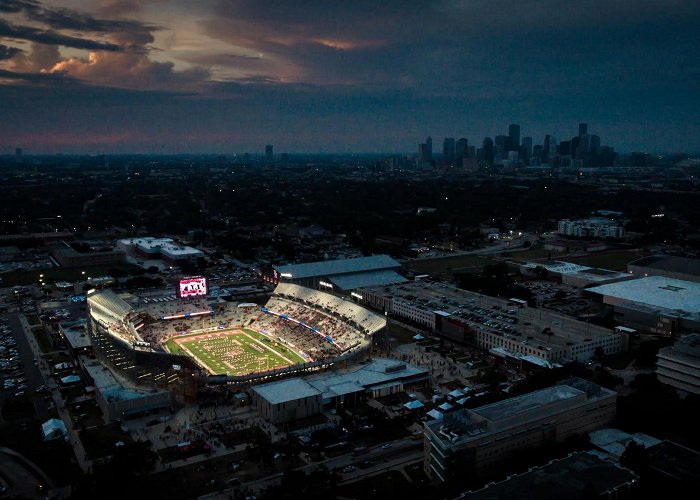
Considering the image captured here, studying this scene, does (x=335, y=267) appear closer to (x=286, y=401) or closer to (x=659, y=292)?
(x=659, y=292)

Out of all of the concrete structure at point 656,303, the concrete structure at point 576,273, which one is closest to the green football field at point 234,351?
the concrete structure at point 656,303

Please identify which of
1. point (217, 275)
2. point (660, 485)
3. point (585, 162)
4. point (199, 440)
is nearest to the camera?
point (660, 485)

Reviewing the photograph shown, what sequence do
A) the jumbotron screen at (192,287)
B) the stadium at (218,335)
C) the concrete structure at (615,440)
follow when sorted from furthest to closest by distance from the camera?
the jumbotron screen at (192,287), the stadium at (218,335), the concrete structure at (615,440)

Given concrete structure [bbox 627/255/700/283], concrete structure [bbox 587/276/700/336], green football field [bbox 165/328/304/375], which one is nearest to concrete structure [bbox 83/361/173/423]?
green football field [bbox 165/328/304/375]

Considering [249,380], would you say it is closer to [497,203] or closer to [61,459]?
[61,459]

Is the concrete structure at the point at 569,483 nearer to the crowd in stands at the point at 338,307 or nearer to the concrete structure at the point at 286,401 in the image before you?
the concrete structure at the point at 286,401

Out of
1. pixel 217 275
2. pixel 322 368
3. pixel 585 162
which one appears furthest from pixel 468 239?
pixel 585 162

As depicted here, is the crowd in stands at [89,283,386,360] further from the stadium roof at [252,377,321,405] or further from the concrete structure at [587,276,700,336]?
the concrete structure at [587,276,700,336]
